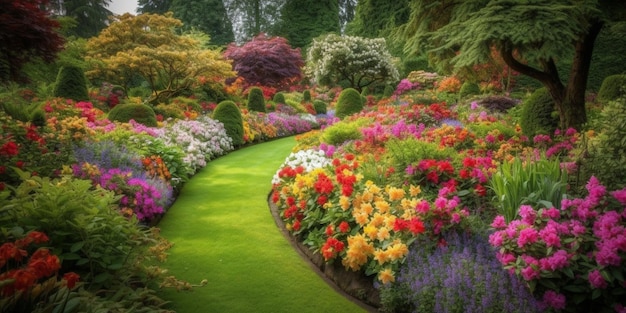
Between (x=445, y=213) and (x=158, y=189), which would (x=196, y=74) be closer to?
(x=158, y=189)

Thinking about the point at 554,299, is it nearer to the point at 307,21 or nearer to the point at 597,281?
the point at 597,281

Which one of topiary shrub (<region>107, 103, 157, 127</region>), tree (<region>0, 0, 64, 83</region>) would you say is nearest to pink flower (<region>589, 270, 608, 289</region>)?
tree (<region>0, 0, 64, 83</region>)

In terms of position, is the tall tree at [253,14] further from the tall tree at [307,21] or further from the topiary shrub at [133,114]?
the topiary shrub at [133,114]

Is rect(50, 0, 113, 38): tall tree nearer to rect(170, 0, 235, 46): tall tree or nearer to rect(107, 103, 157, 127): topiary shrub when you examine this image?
rect(170, 0, 235, 46): tall tree

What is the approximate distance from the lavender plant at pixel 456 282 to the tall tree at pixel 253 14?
35.2 metres

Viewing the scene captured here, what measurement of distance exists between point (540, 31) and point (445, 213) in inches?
116

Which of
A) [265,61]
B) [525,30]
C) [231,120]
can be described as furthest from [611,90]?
[265,61]

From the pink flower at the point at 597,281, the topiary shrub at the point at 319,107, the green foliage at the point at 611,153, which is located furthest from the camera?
the topiary shrub at the point at 319,107

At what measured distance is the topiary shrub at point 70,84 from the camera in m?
11.5

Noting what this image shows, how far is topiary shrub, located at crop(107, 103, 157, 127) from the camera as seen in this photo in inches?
402

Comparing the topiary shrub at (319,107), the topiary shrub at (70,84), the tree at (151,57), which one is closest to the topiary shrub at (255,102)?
Result: the tree at (151,57)

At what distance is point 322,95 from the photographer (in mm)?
26406

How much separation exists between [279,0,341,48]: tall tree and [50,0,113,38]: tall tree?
1477 cm

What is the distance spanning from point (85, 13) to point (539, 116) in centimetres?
2920
